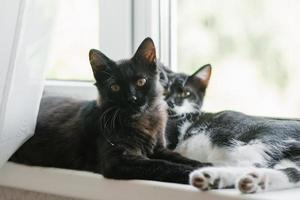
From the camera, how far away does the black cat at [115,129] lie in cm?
123

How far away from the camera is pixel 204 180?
1.03 m

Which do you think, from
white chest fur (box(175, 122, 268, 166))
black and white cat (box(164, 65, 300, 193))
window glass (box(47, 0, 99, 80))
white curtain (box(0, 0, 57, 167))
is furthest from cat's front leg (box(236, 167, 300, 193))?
window glass (box(47, 0, 99, 80))

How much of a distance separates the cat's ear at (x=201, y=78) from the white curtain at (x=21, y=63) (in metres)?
0.41

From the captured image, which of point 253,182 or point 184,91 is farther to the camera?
point 184,91

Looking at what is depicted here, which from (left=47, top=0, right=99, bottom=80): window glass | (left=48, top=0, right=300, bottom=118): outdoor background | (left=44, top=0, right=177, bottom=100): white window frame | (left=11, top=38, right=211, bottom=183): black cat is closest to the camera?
(left=11, top=38, right=211, bottom=183): black cat

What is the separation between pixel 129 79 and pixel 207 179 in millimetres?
355

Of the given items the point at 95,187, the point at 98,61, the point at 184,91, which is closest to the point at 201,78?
the point at 184,91

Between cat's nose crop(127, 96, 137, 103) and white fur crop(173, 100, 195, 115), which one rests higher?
cat's nose crop(127, 96, 137, 103)

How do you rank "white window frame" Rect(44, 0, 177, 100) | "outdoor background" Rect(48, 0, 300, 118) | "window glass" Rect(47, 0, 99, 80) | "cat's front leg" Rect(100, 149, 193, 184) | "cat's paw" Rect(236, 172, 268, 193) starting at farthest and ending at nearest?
"window glass" Rect(47, 0, 99, 80), "white window frame" Rect(44, 0, 177, 100), "outdoor background" Rect(48, 0, 300, 118), "cat's front leg" Rect(100, 149, 193, 184), "cat's paw" Rect(236, 172, 268, 193)

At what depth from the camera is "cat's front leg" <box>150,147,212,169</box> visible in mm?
1209

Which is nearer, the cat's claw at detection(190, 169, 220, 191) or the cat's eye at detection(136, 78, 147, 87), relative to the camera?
the cat's claw at detection(190, 169, 220, 191)

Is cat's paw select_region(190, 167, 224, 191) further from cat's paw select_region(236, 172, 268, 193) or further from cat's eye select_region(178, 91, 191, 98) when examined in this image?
cat's eye select_region(178, 91, 191, 98)

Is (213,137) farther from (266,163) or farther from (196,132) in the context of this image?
(266,163)

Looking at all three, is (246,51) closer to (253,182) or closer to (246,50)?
(246,50)
